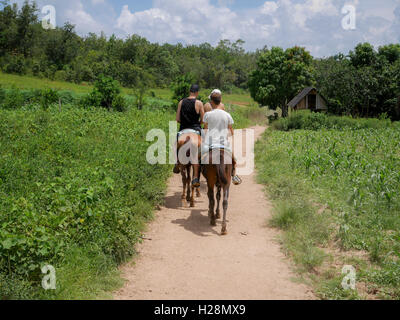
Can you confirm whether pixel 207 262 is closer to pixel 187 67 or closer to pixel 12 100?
pixel 12 100

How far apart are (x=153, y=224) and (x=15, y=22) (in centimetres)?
5641

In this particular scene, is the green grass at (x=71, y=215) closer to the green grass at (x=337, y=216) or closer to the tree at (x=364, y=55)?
the green grass at (x=337, y=216)

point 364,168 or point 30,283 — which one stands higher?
point 364,168

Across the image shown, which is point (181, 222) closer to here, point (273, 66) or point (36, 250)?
point (36, 250)

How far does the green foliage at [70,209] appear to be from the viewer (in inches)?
178

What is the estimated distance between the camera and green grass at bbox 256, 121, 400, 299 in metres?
5.46

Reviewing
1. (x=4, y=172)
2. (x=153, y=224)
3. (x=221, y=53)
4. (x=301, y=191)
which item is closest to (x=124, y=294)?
(x=153, y=224)

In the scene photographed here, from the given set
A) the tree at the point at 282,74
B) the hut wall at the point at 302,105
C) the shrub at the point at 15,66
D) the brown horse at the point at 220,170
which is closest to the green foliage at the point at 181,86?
the tree at the point at 282,74

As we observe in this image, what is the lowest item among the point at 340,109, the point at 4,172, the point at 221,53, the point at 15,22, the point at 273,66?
the point at 4,172

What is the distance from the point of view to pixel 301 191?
32.2 ft

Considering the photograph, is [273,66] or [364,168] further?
[273,66]

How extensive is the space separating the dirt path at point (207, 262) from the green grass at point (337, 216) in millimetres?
418

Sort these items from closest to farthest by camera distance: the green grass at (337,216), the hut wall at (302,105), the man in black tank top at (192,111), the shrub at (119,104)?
the green grass at (337,216)
the man in black tank top at (192,111)
the shrub at (119,104)
the hut wall at (302,105)

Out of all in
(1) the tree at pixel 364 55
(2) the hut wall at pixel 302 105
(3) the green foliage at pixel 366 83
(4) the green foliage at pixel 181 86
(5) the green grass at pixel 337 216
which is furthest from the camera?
(2) the hut wall at pixel 302 105
